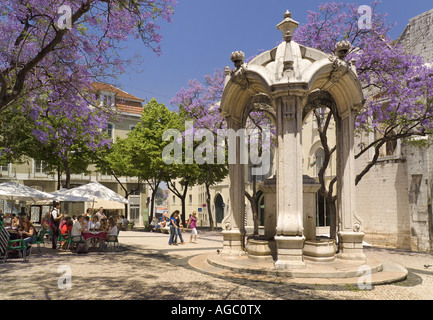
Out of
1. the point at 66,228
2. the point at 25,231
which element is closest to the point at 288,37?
the point at 25,231

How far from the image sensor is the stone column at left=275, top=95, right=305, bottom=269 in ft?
27.8

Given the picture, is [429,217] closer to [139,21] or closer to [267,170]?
[139,21]

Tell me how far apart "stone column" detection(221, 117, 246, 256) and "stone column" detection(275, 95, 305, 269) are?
7.20 feet

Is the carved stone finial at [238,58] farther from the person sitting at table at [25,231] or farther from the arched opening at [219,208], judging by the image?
the arched opening at [219,208]

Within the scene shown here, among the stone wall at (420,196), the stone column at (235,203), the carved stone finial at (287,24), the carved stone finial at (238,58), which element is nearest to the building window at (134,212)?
the stone wall at (420,196)

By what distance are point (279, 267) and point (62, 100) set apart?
922 cm

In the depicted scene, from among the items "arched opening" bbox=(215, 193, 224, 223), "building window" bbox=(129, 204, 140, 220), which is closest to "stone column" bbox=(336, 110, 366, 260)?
"arched opening" bbox=(215, 193, 224, 223)

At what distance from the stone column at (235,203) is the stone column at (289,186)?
219 cm

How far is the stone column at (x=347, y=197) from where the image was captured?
9836 mm

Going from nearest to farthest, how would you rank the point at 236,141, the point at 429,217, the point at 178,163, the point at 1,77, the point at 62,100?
the point at 1,77 < the point at 236,141 < the point at 62,100 < the point at 429,217 < the point at 178,163

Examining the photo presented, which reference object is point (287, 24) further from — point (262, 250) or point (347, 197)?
point (262, 250)

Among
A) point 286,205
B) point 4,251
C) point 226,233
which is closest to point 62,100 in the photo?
point 4,251

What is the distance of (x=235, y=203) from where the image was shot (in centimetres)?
1091
